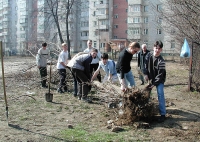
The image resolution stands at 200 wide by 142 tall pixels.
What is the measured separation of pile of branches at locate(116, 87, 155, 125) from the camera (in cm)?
528

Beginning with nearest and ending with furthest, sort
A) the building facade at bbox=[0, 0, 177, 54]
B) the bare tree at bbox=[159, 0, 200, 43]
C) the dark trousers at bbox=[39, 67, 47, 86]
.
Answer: the bare tree at bbox=[159, 0, 200, 43] → the dark trousers at bbox=[39, 67, 47, 86] → the building facade at bbox=[0, 0, 177, 54]

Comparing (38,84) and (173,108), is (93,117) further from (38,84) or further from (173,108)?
(38,84)

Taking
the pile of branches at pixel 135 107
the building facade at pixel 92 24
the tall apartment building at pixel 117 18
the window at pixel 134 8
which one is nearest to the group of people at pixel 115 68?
the pile of branches at pixel 135 107

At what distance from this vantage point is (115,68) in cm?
701

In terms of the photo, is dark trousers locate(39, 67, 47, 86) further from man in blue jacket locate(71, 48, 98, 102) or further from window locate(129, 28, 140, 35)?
window locate(129, 28, 140, 35)

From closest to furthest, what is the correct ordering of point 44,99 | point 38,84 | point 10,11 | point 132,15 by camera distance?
1. point 44,99
2. point 38,84
3. point 132,15
4. point 10,11

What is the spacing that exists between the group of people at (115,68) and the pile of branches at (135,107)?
0.68 ft

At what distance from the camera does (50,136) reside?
183 inches

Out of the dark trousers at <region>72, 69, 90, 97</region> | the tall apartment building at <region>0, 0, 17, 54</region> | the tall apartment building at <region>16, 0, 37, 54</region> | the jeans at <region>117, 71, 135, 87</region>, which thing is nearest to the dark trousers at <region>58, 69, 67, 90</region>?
the dark trousers at <region>72, 69, 90, 97</region>

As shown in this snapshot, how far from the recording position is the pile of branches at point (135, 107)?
528 centimetres

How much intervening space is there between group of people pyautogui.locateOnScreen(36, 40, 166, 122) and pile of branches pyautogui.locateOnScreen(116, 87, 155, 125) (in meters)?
0.21

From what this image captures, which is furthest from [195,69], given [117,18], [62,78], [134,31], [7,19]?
[7,19]

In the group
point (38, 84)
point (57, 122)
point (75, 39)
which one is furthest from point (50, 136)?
point (75, 39)

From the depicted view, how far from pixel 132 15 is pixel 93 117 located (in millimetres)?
47793
